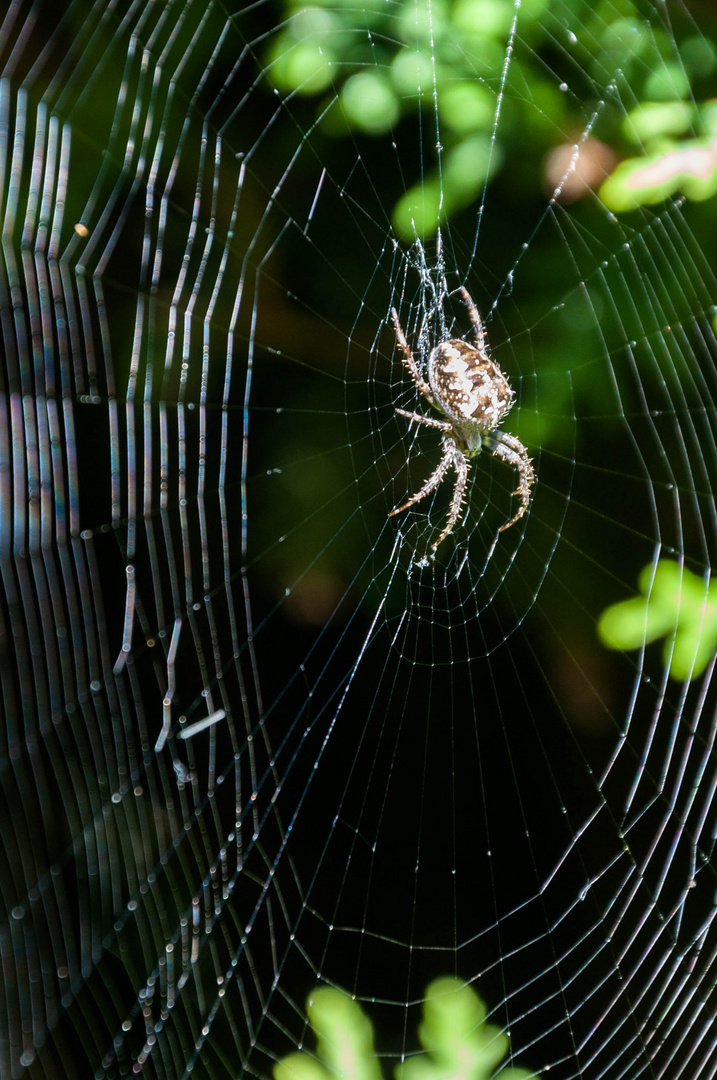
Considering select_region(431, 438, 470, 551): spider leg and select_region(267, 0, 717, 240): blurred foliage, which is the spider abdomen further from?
select_region(267, 0, 717, 240): blurred foliage

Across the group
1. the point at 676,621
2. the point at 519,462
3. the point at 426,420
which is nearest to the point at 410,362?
the point at 426,420

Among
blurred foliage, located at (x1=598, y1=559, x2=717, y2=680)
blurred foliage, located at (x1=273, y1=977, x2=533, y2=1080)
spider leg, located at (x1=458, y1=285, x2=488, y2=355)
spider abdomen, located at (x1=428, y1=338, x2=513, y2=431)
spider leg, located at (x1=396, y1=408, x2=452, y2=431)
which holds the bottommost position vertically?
blurred foliage, located at (x1=273, y1=977, x2=533, y2=1080)

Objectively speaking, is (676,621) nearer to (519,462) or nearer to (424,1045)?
(519,462)

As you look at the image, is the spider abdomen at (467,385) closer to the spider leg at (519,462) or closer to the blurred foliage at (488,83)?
the spider leg at (519,462)

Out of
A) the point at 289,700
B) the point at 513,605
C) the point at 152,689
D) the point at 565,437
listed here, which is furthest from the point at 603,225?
the point at 152,689

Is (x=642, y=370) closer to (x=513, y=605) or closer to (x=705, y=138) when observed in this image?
(x=705, y=138)

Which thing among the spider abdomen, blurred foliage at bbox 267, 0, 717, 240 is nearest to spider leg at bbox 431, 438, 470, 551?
the spider abdomen
